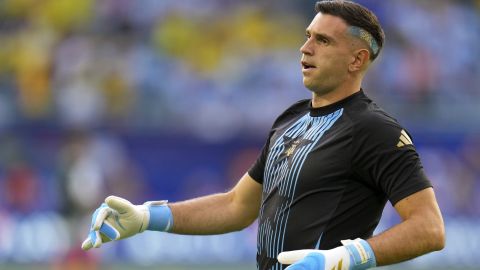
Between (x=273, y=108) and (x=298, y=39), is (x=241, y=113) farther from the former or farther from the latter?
(x=298, y=39)

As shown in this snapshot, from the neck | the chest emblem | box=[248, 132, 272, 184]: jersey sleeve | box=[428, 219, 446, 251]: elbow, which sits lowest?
box=[428, 219, 446, 251]: elbow

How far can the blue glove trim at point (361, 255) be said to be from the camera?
13.4 feet

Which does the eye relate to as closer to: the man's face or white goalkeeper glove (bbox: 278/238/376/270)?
the man's face

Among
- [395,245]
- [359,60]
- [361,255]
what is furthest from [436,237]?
[359,60]

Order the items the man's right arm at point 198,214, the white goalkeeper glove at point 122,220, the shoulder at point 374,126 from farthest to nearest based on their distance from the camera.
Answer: the man's right arm at point 198,214 → the white goalkeeper glove at point 122,220 → the shoulder at point 374,126

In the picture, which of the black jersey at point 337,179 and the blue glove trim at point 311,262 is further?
the black jersey at point 337,179

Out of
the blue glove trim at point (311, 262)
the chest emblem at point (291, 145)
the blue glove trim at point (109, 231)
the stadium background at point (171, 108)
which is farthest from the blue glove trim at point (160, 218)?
the stadium background at point (171, 108)

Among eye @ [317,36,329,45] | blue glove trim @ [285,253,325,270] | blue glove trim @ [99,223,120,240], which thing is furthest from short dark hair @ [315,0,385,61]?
blue glove trim @ [99,223,120,240]

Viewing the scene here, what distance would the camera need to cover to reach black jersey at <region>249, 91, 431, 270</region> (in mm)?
4266

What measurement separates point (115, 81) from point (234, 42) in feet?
7.64

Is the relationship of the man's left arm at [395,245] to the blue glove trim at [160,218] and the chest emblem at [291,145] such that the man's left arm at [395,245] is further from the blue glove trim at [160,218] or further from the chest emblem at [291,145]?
the blue glove trim at [160,218]

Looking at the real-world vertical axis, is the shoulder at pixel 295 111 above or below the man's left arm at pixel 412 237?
above

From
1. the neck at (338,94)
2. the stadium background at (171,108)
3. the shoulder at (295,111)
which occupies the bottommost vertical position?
the neck at (338,94)

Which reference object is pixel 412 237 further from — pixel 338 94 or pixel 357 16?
pixel 357 16
